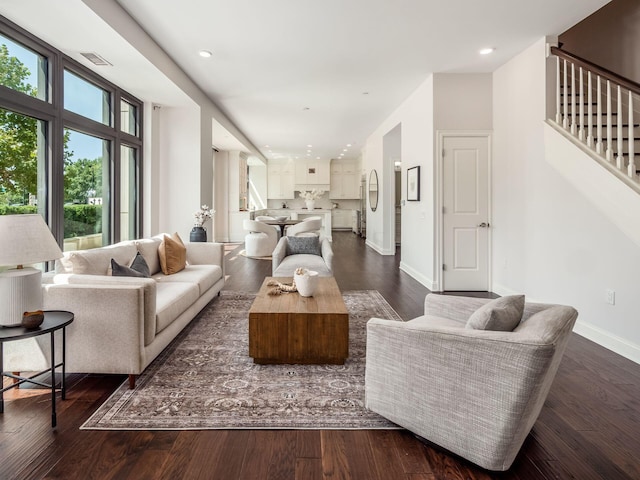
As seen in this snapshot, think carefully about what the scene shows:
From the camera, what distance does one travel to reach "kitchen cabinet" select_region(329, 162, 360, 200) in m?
14.2

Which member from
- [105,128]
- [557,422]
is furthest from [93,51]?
[557,422]

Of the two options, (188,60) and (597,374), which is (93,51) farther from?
(597,374)

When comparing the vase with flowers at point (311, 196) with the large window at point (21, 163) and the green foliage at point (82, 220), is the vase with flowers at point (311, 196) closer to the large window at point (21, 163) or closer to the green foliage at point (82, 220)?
the green foliage at point (82, 220)

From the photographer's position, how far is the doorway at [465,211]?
491cm

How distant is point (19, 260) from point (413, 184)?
15.9 ft

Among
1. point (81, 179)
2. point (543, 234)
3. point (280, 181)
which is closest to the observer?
point (543, 234)

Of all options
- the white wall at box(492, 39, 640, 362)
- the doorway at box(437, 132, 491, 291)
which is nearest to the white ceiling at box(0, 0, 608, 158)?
the white wall at box(492, 39, 640, 362)

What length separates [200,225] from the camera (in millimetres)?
5543

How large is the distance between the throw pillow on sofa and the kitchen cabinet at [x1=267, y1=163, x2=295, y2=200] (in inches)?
396

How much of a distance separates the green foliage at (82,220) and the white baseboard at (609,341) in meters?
5.05

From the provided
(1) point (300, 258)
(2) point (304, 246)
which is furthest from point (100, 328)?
(2) point (304, 246)

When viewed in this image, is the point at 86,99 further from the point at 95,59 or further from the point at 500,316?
the point at 500,316

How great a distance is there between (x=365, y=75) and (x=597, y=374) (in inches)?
162

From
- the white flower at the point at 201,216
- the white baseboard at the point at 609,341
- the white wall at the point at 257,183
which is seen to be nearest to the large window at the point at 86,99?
the white flower at the point at 201,216
